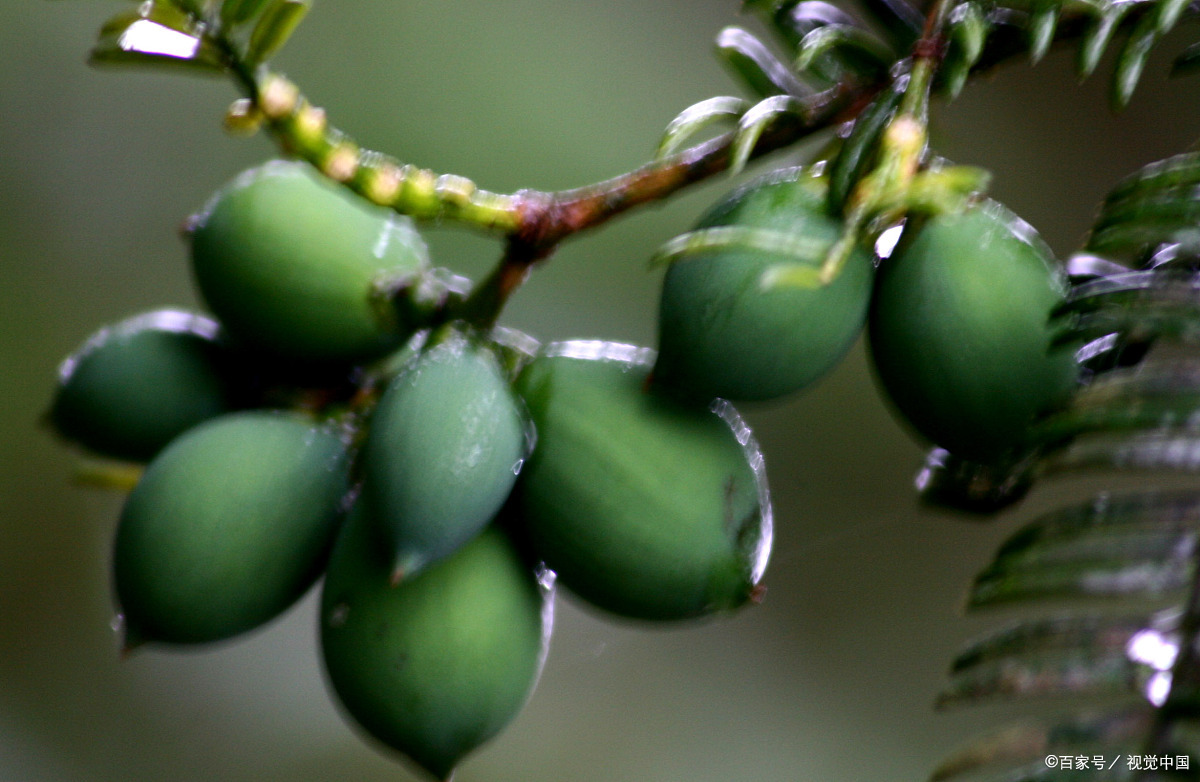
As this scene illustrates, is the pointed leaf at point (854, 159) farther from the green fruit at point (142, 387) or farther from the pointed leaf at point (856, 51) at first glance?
the green fruit at point (142, 387)

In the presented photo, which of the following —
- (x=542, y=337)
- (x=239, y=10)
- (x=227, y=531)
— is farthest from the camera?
(x=542, y=337)

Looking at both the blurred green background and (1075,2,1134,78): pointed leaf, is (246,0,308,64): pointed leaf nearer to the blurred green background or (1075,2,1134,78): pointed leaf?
(1075,2,1134,78): pointed leaf

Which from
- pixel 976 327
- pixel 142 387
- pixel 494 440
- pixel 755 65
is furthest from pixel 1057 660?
pixel 142 387

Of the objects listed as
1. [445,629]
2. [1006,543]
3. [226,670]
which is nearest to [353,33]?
[226,670]

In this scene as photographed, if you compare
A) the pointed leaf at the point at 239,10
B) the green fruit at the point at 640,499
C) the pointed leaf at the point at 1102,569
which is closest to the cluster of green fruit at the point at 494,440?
the green fruit at the point at 640,499

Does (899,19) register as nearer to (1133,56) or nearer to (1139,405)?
(1133,56)

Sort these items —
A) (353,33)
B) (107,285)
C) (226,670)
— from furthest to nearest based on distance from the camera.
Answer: (353,33) < (107,285) < (226,670)

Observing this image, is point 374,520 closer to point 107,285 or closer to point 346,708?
point 346,708
